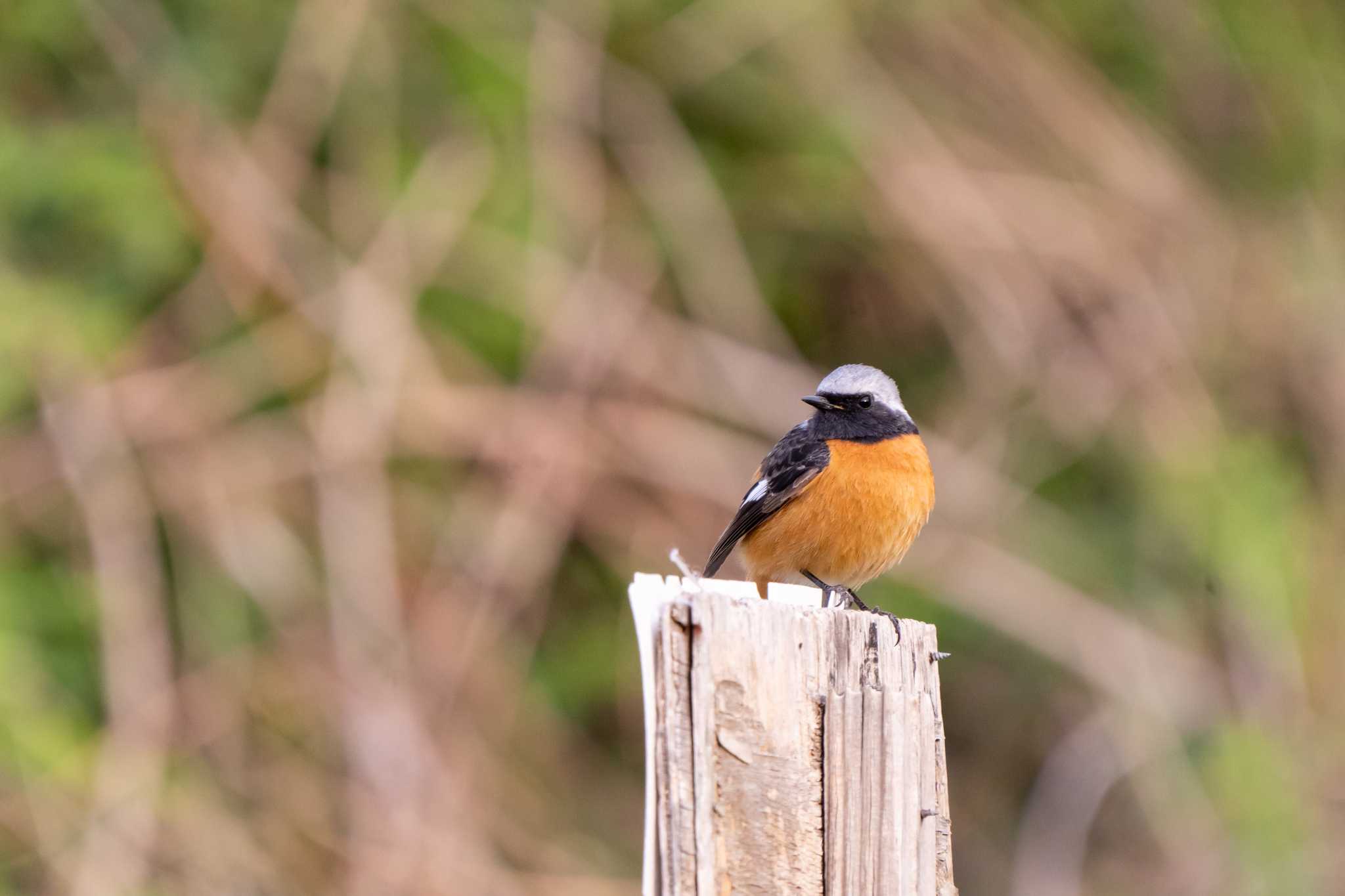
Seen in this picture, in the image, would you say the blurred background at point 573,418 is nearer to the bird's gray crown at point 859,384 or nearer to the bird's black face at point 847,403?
the bird's gray crown at point 859,384

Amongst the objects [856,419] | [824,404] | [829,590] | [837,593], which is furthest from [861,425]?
[837,593]

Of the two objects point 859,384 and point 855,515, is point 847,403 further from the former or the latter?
point 855,515

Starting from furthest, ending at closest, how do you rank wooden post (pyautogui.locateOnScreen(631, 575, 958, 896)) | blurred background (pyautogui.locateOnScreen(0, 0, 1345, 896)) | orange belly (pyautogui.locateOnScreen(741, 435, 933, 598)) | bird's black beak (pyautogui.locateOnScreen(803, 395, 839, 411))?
A: blurred background (pyautogui.locateOnScreen(0, 0, 1345, 896)) < bird's black beak (pyautogui.locateOnScreen(803, 395, 839, 411)) < orange belly (pyautogui.locateOnScreen(741, 435, 933, 598)) < wooden post (pyautogui.locateOnScreen(631, 575, 958, 896))

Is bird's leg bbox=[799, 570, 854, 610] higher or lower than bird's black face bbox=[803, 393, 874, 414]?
lower

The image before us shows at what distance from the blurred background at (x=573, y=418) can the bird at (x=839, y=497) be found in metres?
3.19

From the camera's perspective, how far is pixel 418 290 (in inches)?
333

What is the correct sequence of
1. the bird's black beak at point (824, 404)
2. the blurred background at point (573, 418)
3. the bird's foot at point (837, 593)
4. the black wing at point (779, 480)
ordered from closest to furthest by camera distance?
1. the bird's foot at point (837, 593)
2. the black wing at point (779, 480)
3. the bird's black beak at point (824, 404)
4. the blurred background at point (573, 418)

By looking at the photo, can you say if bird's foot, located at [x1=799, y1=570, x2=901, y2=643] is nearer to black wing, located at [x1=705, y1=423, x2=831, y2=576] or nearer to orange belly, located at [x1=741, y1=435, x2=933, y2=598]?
orange belly, located at [x1=741, y1=435, x2=933, y2=598]

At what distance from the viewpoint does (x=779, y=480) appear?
17.4 ft

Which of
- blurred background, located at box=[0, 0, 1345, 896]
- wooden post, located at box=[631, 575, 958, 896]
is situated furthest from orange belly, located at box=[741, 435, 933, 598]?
blurred background, located at box=[0, 0, 1345, 896]

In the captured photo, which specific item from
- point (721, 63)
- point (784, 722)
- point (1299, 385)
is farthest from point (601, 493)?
point (784, 722)

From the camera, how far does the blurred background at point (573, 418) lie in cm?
792

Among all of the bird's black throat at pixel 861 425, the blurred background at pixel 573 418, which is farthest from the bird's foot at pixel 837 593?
the blurred background at pixel 573 418

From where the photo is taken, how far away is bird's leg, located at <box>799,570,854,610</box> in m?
4.75
